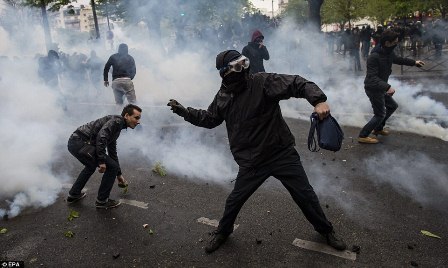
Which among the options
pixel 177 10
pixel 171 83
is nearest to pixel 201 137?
pixel 171 83

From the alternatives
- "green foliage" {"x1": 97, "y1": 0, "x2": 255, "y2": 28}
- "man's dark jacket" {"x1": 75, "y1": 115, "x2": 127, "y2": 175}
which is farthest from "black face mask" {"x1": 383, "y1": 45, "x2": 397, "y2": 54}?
"green foliage" {"x1": 97, "y1": 0, "x2": 255, "y2": 28}

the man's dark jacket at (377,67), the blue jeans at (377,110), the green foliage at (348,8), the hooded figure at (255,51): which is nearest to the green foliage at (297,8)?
the green foliage at (348,8)

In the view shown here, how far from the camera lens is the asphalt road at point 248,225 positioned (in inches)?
136

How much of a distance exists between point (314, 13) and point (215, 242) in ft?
46.8

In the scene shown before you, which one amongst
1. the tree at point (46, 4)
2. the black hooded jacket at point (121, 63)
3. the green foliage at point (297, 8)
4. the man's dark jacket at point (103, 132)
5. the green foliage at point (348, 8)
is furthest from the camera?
the green foliage at point (297, 8)

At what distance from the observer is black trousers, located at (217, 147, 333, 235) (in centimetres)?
335

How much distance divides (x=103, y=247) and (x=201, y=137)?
390 centimetres

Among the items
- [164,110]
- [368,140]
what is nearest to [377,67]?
[368,140]

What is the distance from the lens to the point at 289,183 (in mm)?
3367

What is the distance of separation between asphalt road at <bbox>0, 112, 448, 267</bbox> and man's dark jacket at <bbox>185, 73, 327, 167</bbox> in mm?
923

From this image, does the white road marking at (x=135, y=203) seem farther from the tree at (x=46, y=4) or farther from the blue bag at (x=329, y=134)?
the tree at (x=46, y=4)

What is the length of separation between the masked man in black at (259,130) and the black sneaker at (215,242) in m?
0.30

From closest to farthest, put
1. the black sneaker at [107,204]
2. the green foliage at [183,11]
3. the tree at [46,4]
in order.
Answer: the black sneaker at [107,204] → the tree at [46,4] → the green foliage at [183,11]

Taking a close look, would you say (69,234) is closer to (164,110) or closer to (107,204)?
(107,204)
